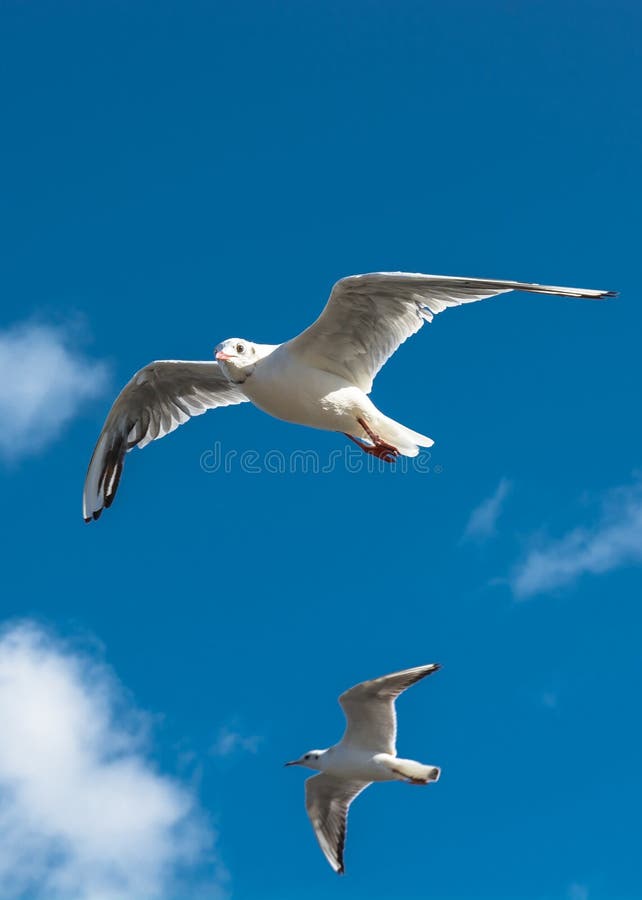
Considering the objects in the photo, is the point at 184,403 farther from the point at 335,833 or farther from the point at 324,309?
the point at 335,833

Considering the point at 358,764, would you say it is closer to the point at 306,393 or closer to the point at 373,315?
the point at 306,393

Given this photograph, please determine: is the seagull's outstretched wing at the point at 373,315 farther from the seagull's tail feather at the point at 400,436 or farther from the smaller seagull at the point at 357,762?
the smaller seagull at the point at 357,762

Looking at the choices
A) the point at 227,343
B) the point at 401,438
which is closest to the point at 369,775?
the point at 401,438

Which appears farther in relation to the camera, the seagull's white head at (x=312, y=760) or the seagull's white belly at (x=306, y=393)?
the seagull's white head at (x=312, y=760)

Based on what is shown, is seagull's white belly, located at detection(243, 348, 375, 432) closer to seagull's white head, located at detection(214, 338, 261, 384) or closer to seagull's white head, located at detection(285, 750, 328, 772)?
seagull's white head, located at detection(214, 338, 261, 384)

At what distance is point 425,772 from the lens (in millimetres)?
11305

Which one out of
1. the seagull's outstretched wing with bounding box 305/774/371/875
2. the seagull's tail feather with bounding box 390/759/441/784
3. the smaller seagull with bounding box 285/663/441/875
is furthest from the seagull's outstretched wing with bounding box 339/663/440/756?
the seagull's outstretched wing with bounding box 305/774/371/875

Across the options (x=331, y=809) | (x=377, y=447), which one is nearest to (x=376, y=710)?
(x=331, y=809)

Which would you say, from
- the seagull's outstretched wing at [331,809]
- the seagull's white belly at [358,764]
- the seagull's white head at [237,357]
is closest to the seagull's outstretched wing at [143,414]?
the seagull's white head at [237,357]

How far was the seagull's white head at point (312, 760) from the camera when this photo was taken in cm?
1224

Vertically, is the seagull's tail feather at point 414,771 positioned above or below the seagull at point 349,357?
below

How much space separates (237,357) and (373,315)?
54.1 inches

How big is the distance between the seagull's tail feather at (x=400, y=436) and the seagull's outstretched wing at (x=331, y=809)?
4.10 meters

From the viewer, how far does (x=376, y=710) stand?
459 inches
